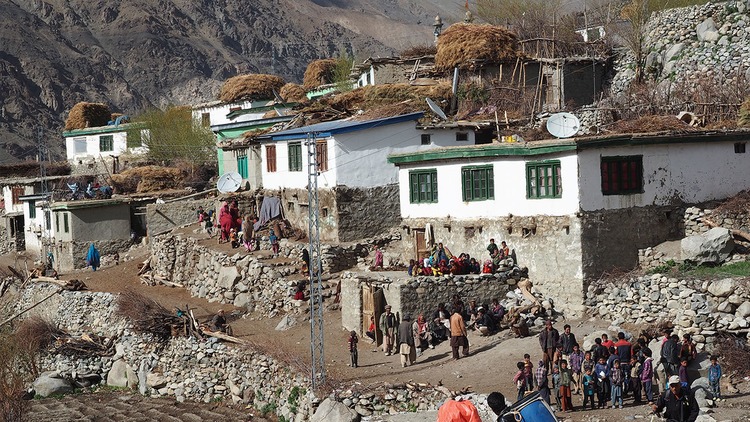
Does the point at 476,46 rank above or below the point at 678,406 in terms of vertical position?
above

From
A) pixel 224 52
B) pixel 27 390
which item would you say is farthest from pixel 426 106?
pixel 224 52

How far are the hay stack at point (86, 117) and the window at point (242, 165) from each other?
2828 cm

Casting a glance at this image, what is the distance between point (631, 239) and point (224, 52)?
134691mm

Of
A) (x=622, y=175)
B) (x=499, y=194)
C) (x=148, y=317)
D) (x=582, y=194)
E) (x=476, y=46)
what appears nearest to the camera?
(x=582, y=194)

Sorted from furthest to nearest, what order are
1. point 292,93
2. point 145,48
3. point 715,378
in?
1. point 145,48
2. point 292,93
3. point 715,378

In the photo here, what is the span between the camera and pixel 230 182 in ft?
146

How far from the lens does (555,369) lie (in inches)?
887

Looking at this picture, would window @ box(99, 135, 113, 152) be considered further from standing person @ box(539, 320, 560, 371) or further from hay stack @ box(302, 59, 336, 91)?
standing person @ box(539, 320, 560, 371)

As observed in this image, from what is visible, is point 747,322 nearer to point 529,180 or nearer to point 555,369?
point 555,369

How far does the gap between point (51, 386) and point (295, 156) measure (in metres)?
12.1

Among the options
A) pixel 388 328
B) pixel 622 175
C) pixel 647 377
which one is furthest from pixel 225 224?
pixel 647 377

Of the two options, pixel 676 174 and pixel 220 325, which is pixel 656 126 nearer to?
pixel 676 174

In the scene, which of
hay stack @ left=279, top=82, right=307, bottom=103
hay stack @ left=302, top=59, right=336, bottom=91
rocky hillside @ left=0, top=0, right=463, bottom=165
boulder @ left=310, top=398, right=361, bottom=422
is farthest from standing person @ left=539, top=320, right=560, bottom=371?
rocky hillside @ left=0, top=0, right=463, bottom=165

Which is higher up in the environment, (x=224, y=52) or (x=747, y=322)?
(x=224, y=52)
